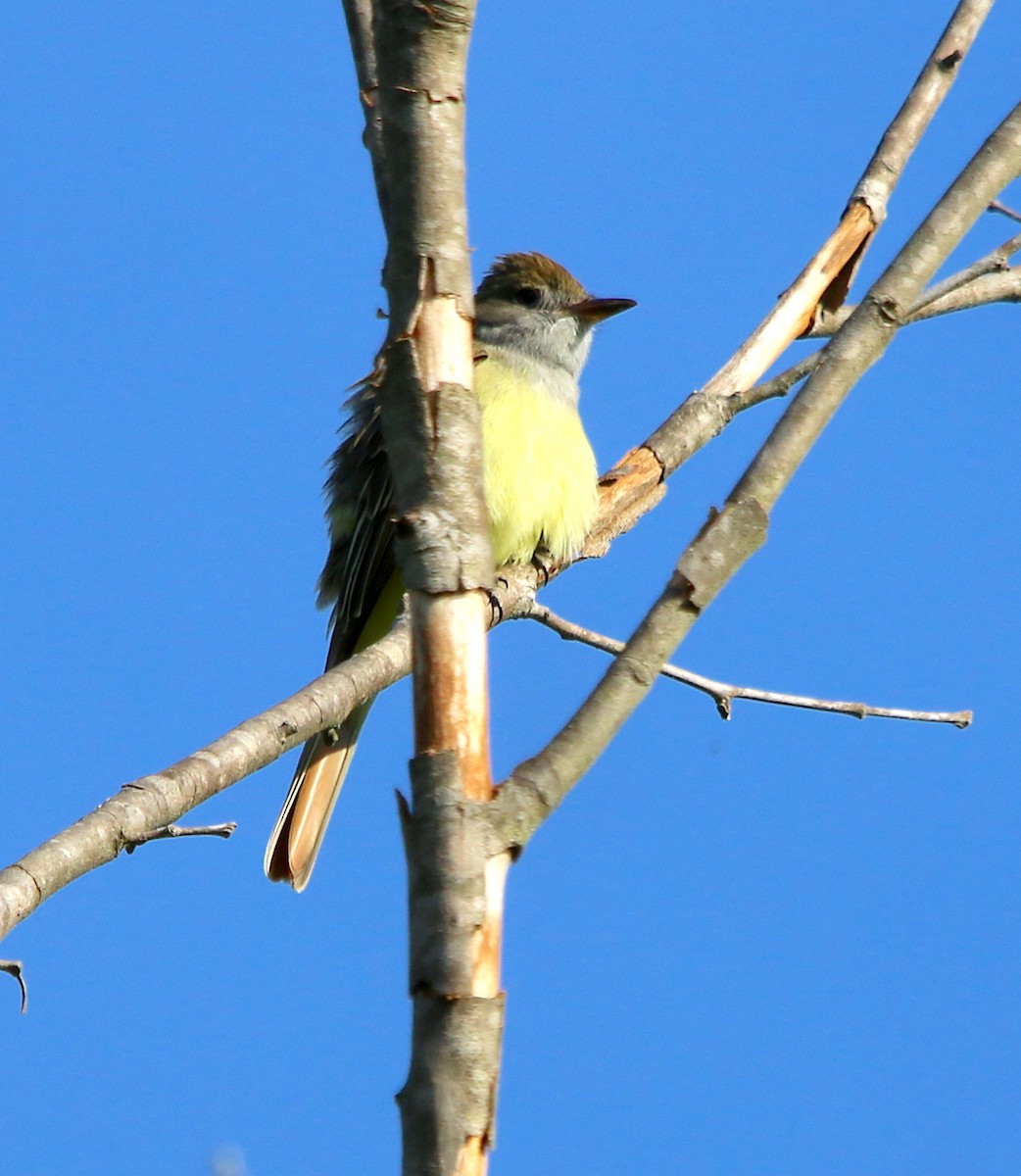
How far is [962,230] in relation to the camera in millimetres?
3623

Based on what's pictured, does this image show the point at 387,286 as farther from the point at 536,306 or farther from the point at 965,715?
the point at 536,306

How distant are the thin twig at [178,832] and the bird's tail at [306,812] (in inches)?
86.9

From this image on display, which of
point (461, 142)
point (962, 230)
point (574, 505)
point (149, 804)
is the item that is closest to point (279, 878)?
point (574, 505)

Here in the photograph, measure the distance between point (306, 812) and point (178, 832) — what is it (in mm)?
2684

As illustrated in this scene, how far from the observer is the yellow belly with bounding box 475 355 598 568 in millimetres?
6579

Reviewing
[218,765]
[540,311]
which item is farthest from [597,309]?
[218,765]

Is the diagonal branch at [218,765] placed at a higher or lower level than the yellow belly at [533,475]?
lower

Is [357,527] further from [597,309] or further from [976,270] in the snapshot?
[976,270]

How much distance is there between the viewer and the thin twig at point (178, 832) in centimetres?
364

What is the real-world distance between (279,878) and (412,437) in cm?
433

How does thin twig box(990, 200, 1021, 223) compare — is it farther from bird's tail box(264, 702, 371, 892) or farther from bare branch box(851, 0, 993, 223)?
bird's tail box(264, 702, 371, 892)

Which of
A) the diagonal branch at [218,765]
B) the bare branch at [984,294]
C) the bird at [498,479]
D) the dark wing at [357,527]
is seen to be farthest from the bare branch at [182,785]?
the bare branch at [984,294]

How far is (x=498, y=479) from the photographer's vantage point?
6.71m

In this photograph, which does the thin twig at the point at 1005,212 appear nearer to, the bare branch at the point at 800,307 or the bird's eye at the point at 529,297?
the bare branch at the point at 800,307
